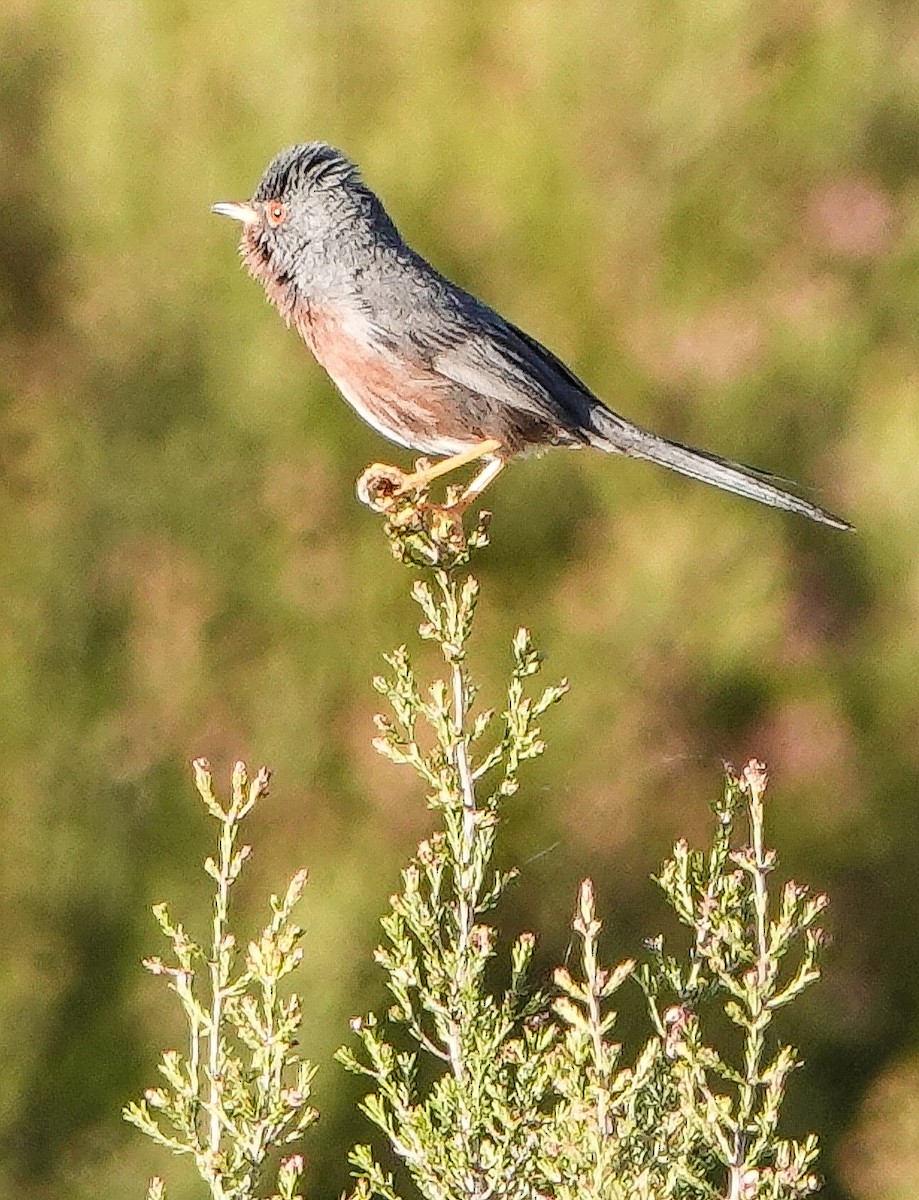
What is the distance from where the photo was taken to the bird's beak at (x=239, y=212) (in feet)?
13.5

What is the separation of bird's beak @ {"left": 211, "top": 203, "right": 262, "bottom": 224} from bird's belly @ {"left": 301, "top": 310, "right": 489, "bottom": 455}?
1.09 ft

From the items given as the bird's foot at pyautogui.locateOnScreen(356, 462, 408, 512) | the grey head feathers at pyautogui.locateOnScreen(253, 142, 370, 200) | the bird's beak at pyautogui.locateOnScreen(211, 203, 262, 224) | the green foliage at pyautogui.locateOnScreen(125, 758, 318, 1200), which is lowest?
the green foliage at pyautogui.locateOnScreen(125, 758, 318, 1200)

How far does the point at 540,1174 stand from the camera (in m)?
2.56

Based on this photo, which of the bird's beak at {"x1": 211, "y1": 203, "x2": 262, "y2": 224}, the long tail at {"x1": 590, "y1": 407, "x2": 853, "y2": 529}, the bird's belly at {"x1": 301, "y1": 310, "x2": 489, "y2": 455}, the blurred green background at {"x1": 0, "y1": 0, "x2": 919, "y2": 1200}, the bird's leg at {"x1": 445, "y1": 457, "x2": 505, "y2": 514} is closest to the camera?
the bird's leg at {"x1": 445, "y1": 457, "x2": 505, "y2": 514}

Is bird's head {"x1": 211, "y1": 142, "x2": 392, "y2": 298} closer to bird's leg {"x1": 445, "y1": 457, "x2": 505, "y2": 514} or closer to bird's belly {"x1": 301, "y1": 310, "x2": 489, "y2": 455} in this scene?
bird's belly {"x1": 301, "y1": 310, "x2": 489, "y2": 455}

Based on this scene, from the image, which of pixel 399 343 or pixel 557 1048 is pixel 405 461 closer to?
pixel 399 343

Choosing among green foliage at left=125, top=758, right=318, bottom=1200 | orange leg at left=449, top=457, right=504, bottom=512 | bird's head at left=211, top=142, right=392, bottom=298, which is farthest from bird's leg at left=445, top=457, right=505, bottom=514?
green foliage at left=125, top=758, right=318, bottom=1200

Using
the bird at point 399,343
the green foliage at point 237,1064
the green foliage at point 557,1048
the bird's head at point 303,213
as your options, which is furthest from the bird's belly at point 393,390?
the green foliage at point 237,1064

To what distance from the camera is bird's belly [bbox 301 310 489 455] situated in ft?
13.1

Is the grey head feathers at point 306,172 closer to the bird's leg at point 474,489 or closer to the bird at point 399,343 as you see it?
the bird at point 399,343

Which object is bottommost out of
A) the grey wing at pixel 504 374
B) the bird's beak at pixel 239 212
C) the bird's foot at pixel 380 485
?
the bird's foot at pixel 380 485

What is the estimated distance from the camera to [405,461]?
228 inches

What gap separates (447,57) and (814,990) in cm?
389

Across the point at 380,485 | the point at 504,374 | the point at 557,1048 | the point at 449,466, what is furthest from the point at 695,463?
the point at 557,1048
